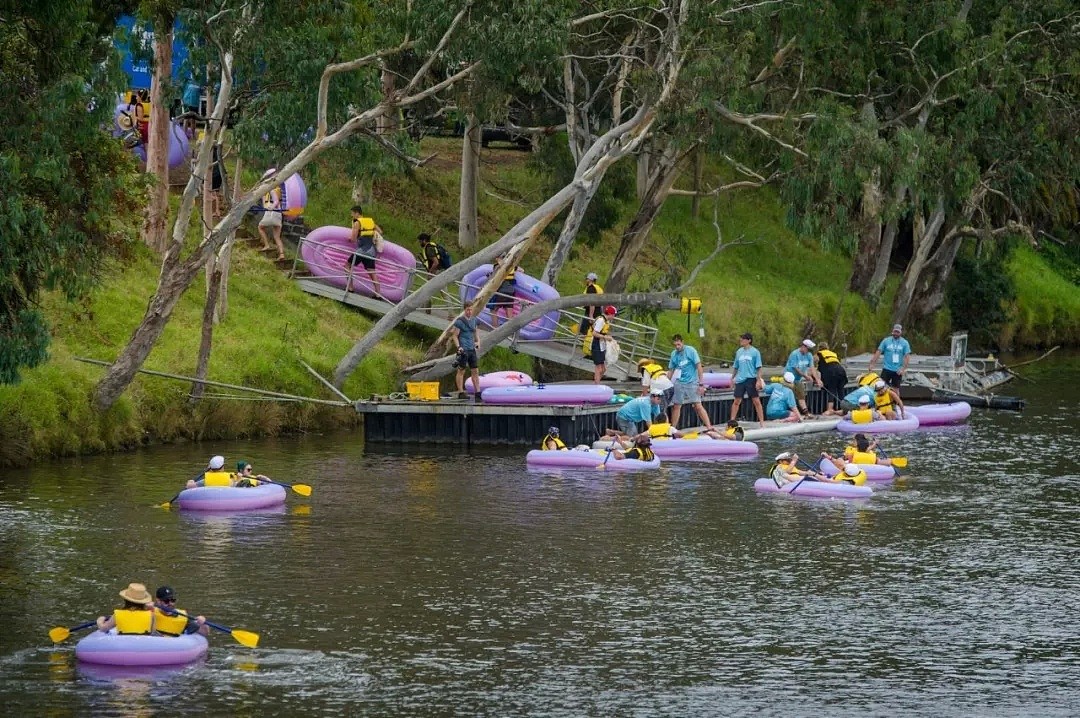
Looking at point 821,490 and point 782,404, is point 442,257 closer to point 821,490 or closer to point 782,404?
point 782,404

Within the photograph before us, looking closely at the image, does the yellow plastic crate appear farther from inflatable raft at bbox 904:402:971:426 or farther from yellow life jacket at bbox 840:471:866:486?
inflatable raft at bbox 904:402:971:426

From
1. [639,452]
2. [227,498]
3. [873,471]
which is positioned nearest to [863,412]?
[873,471]

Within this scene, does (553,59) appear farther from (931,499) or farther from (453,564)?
(453,564)

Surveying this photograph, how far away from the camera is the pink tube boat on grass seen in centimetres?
4462

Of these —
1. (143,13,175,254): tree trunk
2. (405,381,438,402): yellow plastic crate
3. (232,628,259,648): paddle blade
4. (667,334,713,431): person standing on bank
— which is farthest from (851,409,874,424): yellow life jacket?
(232,628,259,648): paddle blade

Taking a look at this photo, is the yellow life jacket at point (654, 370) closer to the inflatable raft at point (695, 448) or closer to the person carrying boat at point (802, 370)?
the inflatable raft at point (695, 448)

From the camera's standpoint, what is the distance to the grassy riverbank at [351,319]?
34.2 m

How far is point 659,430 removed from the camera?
3534 cm

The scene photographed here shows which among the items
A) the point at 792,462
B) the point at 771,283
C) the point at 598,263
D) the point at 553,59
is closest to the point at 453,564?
the point at 792,462

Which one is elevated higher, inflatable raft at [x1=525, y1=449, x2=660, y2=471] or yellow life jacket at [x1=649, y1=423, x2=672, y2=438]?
yellow life jacket at [x1=649, y1=423, x2=672, y2=438]

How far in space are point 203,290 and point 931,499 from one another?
Result: 20.0 meters

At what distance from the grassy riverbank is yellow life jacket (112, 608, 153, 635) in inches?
546

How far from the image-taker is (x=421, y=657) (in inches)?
762

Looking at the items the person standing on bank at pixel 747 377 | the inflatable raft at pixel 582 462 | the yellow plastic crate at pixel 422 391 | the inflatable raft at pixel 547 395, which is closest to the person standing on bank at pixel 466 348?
the inflatable raft at pixel 547 395
